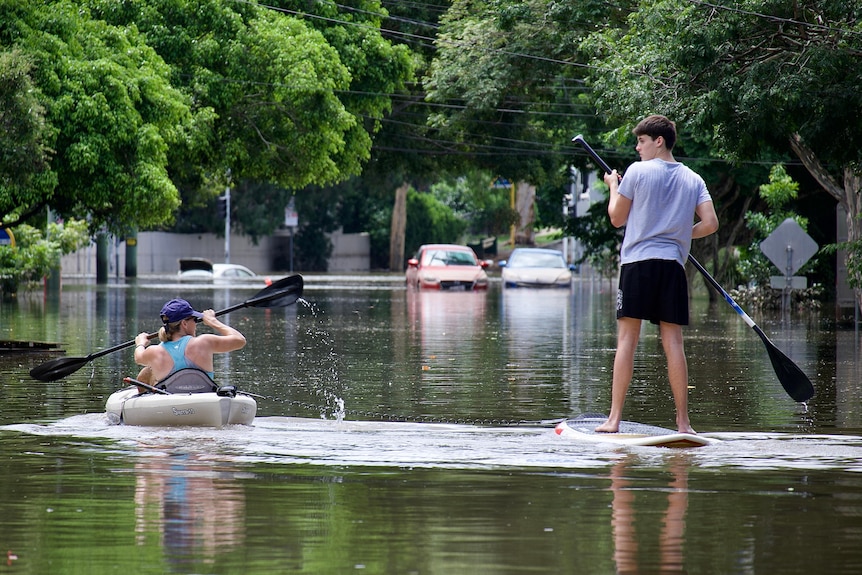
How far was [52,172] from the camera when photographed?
21.7m

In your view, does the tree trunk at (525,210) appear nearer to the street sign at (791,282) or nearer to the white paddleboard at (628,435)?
the street sign at (791,282)

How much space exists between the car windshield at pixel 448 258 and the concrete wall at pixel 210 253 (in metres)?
24.6

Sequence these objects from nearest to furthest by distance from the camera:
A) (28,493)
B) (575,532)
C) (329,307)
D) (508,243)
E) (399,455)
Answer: (575,532), (28,493), (399,455), (329,307), (508,243)

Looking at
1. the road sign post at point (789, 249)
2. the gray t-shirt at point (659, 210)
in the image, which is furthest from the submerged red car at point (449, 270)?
the gray t-shirt at point (659, 210)

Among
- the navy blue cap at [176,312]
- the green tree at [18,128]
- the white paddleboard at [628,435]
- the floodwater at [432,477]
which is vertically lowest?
the floodwater at [432,477]

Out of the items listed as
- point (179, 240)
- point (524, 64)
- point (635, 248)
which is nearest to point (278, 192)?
point (179, 240)

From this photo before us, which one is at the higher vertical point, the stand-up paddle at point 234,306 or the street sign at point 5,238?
the street sign at point 5,238

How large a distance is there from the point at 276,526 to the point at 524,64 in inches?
1205

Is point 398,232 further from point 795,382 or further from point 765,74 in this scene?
point 795,382

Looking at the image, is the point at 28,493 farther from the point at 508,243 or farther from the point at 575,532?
the point at 508,243

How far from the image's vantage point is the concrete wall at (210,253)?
76.0m

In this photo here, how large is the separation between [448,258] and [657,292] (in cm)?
4081

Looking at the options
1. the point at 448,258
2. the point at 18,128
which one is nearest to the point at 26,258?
the point at 448,258

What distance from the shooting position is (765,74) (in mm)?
19625
